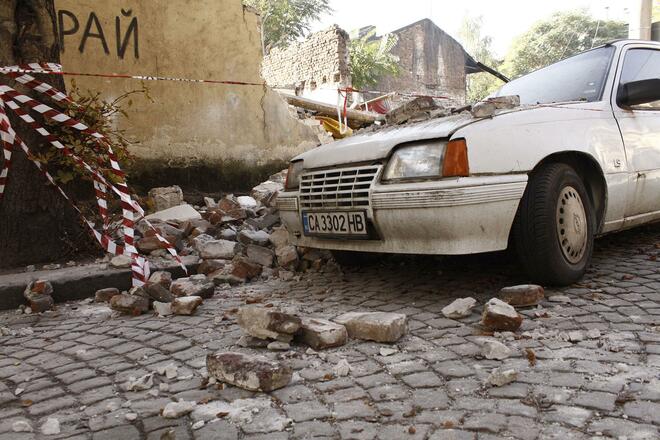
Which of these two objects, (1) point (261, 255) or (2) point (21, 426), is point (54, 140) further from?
(2) point (21, 426)

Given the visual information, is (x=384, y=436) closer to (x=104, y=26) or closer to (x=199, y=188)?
(x=199, y=188)

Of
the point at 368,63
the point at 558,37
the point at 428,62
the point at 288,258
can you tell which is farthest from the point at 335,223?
the point at 558,37

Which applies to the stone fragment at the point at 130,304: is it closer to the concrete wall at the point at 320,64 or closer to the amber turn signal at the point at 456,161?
the amber turn signal at the point at 456,161

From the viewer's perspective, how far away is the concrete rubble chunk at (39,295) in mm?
3410

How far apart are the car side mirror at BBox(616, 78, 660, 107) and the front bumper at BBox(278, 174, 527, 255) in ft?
4.36

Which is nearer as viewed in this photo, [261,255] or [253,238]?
[261,255]

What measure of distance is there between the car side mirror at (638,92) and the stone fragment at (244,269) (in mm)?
2922

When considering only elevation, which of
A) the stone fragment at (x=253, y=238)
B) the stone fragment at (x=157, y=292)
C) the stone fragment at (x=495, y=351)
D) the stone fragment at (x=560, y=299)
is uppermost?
the stone fragment at (x=253, y=238)

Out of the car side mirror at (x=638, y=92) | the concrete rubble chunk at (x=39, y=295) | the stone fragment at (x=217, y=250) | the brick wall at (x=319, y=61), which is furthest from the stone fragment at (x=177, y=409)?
the brick wall at (x=319, y=61)

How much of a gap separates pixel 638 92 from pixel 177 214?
428cm

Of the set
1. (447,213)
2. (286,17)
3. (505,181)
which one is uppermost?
(286,17)

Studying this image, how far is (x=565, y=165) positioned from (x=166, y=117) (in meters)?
4.80

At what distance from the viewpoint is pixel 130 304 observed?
3.23 meters

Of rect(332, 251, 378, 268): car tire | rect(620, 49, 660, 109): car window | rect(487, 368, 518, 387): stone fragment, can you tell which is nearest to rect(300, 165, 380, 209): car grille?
rect(332, 251, 378, 268): car tire
